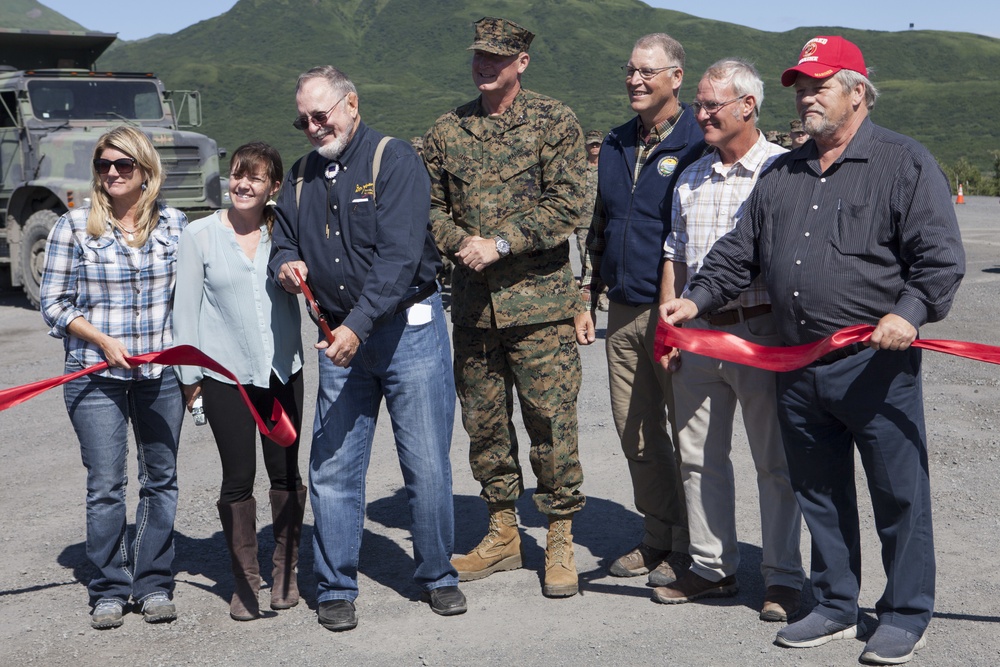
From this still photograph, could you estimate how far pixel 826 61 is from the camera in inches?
132

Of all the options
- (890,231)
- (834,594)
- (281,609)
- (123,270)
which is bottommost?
(281,609)

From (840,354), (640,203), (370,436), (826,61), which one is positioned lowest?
(370,436)

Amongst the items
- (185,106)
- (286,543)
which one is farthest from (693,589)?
(185,106)

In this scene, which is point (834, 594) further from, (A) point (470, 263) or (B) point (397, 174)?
(B) point (397, 174)

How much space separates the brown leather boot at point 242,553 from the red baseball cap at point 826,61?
2.45 metres

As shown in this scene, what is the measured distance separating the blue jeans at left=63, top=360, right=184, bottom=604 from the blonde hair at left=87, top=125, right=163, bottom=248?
1.72 ft

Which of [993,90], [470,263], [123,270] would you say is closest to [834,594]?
[470,263]

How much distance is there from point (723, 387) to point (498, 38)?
1558 millimetres

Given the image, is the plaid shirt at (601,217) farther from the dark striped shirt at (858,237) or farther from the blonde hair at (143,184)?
the blonde hair at (143,184)

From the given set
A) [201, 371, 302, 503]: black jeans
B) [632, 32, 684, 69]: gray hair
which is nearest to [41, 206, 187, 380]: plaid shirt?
[201, 371, 302, 503]: black jeans

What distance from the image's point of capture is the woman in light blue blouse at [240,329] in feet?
12.9

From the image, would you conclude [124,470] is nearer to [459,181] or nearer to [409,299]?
[409,299]

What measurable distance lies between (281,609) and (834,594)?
203cm

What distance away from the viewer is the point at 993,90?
101 meters
